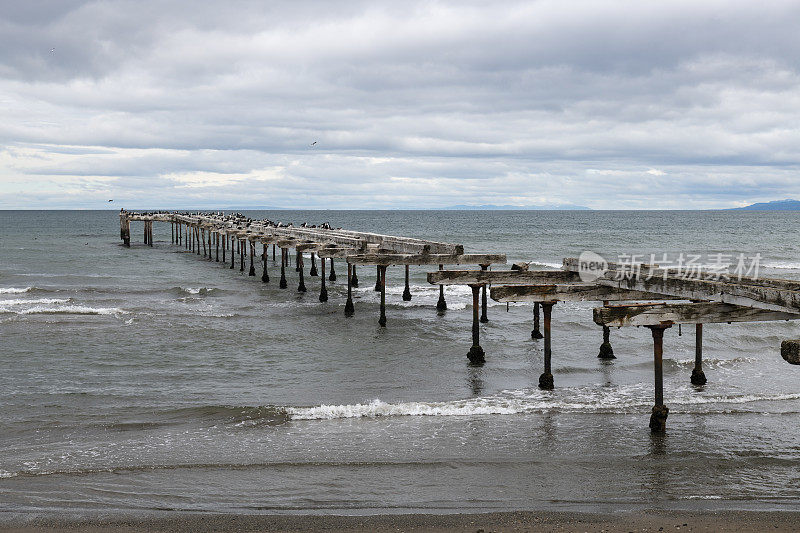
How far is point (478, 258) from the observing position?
810 inches

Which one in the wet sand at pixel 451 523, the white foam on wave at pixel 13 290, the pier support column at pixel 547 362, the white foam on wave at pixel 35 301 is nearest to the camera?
the wet sand at pixel 451 523

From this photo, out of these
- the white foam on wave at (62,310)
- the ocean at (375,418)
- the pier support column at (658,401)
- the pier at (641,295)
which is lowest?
the ocean at (375,418)

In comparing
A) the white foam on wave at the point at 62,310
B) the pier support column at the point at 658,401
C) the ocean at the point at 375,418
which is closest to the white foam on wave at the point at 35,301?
the white foam on wave at the point at 62,310

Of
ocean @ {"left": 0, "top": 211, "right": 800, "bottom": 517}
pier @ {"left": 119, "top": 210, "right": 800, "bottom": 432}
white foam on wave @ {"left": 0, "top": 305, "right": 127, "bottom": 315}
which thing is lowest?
ocean @ {"left": 0, "top": 211, "right": 800, "bottom": 517}

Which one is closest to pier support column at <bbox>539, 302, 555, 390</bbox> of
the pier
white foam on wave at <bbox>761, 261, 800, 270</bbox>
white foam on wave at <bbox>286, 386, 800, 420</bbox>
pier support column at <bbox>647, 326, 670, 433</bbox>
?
the pier

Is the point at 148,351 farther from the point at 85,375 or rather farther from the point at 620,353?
the point at 620,353

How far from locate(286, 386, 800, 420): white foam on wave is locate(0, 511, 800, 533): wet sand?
4.25 m

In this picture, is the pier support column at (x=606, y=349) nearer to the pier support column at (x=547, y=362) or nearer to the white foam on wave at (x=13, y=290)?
the pier support column at (x=547, y=362)

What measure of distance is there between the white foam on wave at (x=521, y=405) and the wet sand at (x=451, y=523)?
13.9ft

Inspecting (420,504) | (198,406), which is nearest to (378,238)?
(198,406)

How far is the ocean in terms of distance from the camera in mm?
8789

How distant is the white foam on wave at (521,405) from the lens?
12344mm

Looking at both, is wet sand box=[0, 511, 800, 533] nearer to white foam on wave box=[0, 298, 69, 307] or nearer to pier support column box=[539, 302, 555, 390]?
pier support column box=[539, 302, 555, 390]

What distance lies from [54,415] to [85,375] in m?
3.35
